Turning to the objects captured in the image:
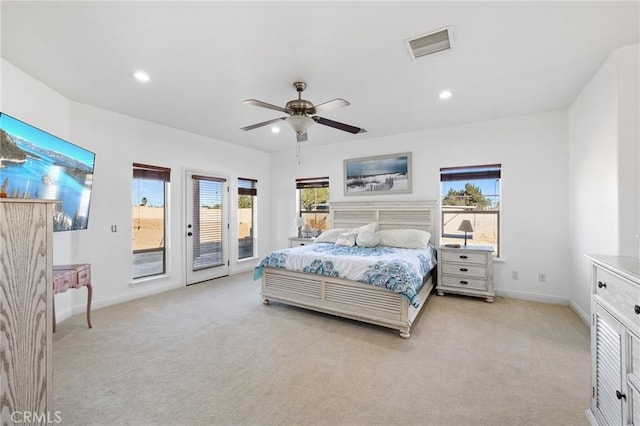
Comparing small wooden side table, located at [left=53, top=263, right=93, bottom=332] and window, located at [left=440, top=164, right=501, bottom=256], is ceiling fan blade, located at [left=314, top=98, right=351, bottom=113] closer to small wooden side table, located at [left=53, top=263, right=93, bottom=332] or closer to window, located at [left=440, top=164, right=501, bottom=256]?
window, located at [left=440, top=164, right=501, bottom=256]

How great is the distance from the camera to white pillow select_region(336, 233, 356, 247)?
4.40m

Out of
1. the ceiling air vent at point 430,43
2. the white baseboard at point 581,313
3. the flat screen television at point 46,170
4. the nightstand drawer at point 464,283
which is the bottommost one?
the white baseboard at point 581,313

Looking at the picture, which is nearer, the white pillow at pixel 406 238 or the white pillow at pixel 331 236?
the white pillow at pixel 406 238

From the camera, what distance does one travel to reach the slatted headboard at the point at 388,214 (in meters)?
4.65

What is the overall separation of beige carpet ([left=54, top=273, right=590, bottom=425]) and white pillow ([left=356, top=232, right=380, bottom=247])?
1229 millimetres

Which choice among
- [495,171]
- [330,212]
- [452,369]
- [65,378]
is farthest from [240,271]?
[495,171]

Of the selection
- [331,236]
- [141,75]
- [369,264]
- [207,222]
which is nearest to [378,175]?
[331,236]

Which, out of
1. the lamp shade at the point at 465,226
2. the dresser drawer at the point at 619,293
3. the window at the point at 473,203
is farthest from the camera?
the window at the point at 473,203

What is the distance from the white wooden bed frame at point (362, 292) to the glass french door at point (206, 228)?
1.88m

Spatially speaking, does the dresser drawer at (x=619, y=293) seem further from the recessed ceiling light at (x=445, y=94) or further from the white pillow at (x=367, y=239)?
the white pillow at (x=367, y=239)

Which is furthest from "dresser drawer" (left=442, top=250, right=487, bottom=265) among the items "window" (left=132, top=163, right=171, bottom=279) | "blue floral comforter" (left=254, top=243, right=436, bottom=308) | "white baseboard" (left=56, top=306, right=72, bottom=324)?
"white baseboard" (left=56, top=306, right=72, bottom=324)

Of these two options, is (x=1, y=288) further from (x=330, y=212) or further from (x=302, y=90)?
(x=330, y=212)

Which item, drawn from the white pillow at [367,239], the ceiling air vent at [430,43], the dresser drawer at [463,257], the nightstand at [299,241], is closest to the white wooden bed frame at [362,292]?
the dresser drawer at [463,257]

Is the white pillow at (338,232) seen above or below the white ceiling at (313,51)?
below
